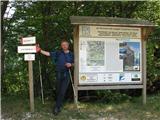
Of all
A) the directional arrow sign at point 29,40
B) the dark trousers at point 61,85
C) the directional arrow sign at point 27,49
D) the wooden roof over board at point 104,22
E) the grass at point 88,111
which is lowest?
the grass at point 88,111

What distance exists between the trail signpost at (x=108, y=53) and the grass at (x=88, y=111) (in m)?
0.46

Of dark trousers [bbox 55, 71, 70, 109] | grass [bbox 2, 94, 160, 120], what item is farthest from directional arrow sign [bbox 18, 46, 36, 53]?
grass [bbox 2, 94, 160, 120]

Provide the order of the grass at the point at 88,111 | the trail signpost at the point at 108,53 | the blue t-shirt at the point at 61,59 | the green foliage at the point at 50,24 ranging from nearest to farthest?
1. the grass at the point at 88,111
2. the blue t-shirt at the point at 61,59
3. the trail signpost at the point at 108,53
4. the green foliage at the point at 50,24

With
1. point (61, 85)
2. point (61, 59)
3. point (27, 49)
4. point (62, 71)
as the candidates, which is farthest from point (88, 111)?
point (27, 49)

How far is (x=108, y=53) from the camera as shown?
1171 centimetres

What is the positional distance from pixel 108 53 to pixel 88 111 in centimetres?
180

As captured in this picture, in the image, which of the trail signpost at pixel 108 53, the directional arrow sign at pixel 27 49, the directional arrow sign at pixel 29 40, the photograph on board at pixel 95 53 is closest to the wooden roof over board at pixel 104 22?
the trail signpost at pixel 108 53

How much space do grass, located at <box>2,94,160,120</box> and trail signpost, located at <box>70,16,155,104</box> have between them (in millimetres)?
461

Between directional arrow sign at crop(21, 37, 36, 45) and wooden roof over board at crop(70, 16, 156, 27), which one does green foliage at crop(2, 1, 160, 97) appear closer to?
wooden roof over board at crop(70, 16, 156, 27)

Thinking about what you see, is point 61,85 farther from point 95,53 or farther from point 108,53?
point 108,53

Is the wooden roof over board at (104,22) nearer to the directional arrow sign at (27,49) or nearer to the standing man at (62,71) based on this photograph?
the standing man at (62,71)

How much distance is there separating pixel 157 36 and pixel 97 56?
3.82 meters

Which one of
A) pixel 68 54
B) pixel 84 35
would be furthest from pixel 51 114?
pixel 84 35

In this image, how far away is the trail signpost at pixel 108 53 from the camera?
11469 mm
